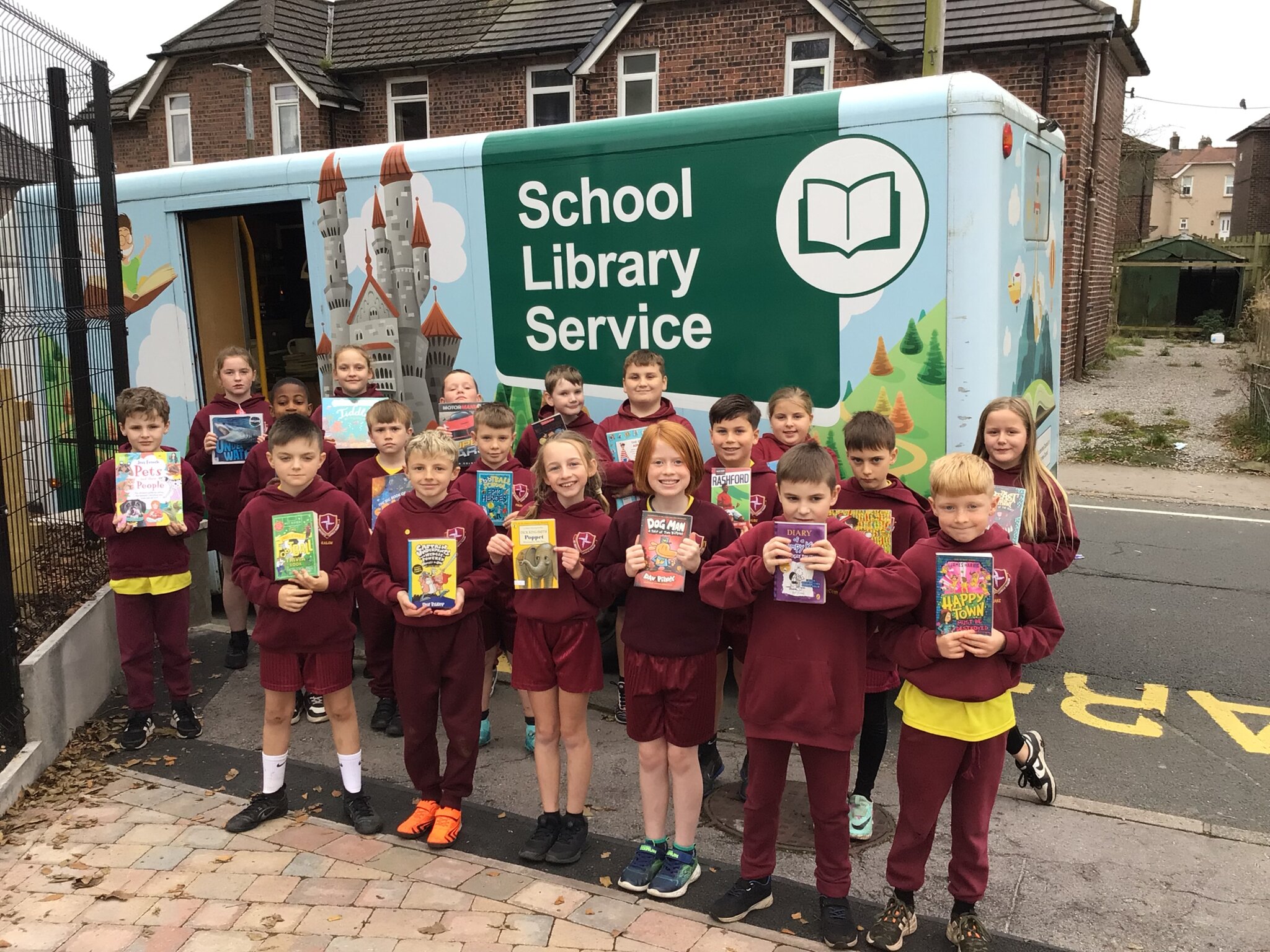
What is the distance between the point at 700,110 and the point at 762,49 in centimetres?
1482

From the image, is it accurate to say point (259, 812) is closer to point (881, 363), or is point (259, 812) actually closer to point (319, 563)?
point (319, 563)

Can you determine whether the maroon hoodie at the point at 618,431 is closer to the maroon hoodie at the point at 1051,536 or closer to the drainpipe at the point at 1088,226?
the maroon hoodie at the point at 1051,536

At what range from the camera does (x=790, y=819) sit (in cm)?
443

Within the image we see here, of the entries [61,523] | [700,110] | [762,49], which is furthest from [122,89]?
[700,110]

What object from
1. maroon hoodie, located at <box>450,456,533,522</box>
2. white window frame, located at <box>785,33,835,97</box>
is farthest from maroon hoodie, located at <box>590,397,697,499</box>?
white window frame, located at <box>785,33,835,97</box>

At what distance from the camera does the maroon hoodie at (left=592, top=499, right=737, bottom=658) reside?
3.71m

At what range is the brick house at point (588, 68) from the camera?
17.0m

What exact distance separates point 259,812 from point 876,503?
287cm

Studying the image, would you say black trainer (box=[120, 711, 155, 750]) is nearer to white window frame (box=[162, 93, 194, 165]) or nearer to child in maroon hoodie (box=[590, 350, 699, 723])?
child in maroon hoodie (box=[590, 350, 699, 723])

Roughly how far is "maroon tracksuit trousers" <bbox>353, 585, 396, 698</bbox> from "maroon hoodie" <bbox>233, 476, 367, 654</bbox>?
793 millimetres

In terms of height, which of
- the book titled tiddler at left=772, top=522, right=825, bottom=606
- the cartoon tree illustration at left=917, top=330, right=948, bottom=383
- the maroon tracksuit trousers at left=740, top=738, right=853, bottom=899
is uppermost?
the cartoon tree illustration at left=917, top=330, right=948, bottom=383

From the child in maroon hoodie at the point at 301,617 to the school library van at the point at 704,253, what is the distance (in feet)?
6.31

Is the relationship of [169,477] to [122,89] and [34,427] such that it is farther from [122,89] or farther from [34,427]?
[122,89]

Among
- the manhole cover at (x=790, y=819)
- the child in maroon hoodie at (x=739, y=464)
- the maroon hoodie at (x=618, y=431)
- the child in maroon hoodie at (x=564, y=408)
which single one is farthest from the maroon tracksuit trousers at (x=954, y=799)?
the child in maroon hoodie at (x=564, y=408)
